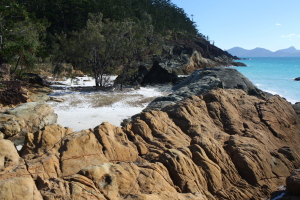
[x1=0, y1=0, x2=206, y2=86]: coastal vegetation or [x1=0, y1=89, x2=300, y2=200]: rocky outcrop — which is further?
[x1=0, y1=0, x2=206, y2=86]: coastal vegetation

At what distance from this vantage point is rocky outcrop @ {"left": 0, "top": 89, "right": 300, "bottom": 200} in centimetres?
469

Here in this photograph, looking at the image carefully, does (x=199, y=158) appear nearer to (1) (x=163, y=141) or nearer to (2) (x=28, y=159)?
(1) (x=163, y=141)

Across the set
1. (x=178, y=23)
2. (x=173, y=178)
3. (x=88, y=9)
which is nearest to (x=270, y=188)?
(x=173, y=178)

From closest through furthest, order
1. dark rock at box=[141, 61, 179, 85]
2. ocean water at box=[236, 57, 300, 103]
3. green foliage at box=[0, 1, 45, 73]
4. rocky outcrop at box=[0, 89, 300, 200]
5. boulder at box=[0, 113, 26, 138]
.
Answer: rocky outcrop at box=[0, 89, 300, 200] → boulder at box=[0, 113, 26, 138] → green foliage at box=[0, 1, 45, 73] → dark rock at box=[141, 61, 179, 85] → ocean water at box=[236, 57, 300, 103]

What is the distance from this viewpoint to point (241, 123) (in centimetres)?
908

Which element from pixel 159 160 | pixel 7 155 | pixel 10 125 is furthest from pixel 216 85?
pixel 7 155

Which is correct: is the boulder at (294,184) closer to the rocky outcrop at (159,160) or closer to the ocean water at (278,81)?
the rocky outcrop at (159,160)

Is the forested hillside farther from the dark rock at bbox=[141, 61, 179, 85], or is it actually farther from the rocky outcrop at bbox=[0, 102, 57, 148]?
the rocky outcrop at bbox=[0, 102, 57, 148]

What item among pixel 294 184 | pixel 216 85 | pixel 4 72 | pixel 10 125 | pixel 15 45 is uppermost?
pixel 15 45

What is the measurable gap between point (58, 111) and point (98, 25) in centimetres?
995

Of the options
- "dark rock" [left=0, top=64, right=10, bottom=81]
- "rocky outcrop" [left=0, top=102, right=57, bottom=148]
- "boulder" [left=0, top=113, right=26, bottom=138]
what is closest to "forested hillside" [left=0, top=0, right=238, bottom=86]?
"dark rock" [left=0, top=64, right=10, bottom=81]

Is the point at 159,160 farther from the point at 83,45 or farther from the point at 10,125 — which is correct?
the point at 83,45

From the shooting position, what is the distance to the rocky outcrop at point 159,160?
4688 millimetres

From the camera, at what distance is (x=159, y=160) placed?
6.05 meters
